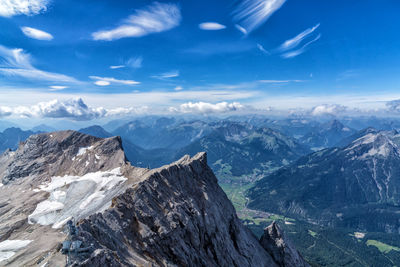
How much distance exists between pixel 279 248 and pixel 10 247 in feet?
306

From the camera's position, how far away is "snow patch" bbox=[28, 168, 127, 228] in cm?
9662

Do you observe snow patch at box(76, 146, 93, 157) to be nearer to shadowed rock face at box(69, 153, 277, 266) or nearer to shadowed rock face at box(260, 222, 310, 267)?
shadowed rock face at box(69, 153, 277, 266)

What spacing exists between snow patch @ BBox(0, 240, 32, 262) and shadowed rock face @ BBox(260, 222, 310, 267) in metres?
84.7

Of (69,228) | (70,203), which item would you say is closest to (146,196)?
(69,228)

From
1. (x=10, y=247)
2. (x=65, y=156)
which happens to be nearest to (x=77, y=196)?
(x=10, y=247)

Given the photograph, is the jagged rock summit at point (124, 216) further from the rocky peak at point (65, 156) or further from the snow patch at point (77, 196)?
the rocky peak at point (65, 156)

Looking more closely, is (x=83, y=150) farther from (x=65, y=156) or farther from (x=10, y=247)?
(x=10, y=247)

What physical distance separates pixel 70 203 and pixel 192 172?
6313 cm

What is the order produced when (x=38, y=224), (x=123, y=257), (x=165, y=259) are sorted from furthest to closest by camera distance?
(x=38, y=224) → (x=165, y=259) → (x=123, y=257)

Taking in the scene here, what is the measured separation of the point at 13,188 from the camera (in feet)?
445

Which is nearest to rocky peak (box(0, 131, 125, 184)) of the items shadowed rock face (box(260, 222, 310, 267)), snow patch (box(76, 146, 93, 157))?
snow patch (box(76, 146, 93, 157))

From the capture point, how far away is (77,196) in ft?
361

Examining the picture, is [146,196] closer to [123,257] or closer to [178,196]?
[178,196]

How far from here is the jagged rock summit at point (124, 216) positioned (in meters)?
50.8
